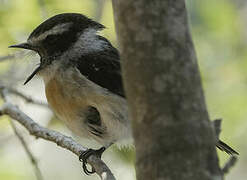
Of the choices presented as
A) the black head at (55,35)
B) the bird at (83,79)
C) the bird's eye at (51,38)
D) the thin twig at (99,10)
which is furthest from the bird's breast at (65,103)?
the thin twig at (99,10)

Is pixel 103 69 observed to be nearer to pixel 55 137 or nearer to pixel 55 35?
pixel 55 35

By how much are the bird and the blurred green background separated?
863 millimetres

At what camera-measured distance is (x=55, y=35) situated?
175 inches

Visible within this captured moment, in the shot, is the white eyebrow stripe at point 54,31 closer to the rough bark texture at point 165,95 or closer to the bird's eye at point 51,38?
the bird's eye at point 51,38

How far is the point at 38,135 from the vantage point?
4043mm

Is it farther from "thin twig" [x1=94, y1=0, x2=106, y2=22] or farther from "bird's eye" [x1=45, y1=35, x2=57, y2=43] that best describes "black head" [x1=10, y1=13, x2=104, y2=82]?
"thin twig" [x1=94, y1=0, x2=106, y2=22]

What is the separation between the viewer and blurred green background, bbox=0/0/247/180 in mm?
5383

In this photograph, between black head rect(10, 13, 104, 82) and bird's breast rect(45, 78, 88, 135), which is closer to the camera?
bird's breast rect(45, 78, 88, 135)

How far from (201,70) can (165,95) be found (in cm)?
423

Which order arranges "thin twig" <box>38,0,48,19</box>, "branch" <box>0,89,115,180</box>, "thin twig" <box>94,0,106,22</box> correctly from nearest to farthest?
"branch" <box>0,89,115,180</box> → "thin twig" <box>38,0,48,19</box> → "thin twig" <box>94,0,106,22</box>

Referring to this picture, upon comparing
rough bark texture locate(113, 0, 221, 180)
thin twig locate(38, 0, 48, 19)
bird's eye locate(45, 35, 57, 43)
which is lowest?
thin twig locate(38, 0, 48, 19)

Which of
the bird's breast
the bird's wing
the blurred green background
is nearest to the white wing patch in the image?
the bird's wing

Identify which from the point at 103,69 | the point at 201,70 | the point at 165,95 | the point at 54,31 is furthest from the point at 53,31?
the point at 165,95

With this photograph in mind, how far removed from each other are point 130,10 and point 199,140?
606 mm
